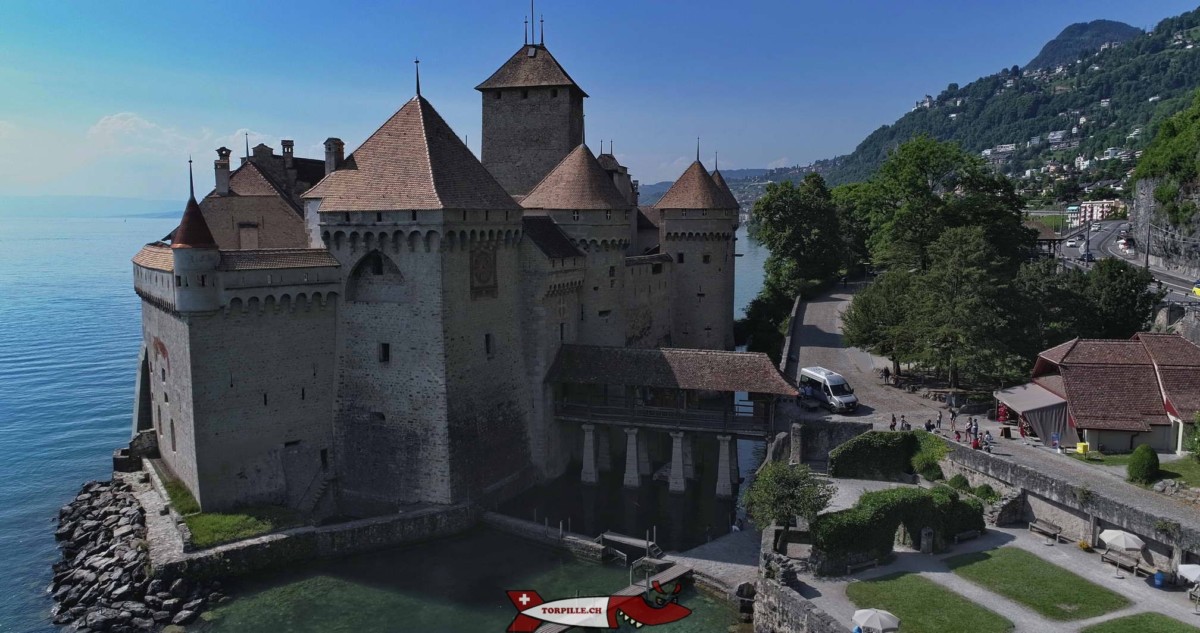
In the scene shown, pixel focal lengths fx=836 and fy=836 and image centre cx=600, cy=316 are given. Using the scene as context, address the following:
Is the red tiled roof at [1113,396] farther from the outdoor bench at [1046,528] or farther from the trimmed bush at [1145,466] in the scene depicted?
the outdoor bench at [1046,528]

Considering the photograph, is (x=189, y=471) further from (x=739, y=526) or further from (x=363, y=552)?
(x=739, y=526)

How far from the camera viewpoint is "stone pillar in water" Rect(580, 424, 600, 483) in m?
31.6

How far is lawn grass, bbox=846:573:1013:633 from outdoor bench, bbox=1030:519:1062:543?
4.94 m

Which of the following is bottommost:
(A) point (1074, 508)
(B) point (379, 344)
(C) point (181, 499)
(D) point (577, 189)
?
(C) point (181, 499)

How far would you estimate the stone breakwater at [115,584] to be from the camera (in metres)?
21.9

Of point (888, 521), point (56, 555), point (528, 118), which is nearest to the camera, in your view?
point (888, 521)

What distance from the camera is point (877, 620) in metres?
17.5

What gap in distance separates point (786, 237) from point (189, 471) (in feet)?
143

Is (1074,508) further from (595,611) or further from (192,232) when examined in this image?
(192,232)

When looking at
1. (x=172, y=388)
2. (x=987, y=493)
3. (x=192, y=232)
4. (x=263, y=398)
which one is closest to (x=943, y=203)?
(x=987, y=493)

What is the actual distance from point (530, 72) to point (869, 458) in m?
23.5

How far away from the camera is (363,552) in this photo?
1001 inches

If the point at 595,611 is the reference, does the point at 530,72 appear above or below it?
above

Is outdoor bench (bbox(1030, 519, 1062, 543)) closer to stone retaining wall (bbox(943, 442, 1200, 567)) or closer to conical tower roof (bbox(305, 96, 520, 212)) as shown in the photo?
stone retaining wall (bbox(943, 442, 1200, 567))
